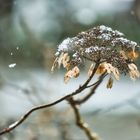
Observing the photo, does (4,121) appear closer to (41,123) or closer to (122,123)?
(41,123)

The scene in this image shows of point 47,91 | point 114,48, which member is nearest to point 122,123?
point 47,91

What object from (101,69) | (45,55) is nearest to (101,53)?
(101,69)

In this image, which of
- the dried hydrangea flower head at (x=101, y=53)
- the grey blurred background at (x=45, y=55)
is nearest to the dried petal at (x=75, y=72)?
the dried hydrangea flower head at (x=101, y=53)

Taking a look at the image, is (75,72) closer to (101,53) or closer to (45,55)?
(101,53)

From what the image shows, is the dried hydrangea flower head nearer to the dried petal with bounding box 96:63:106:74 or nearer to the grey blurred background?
the dried petal with bounding box 96:63:106:74

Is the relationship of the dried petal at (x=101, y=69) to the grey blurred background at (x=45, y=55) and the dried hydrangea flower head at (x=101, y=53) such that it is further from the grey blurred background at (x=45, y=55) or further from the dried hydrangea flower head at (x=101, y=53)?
the grey blurred background at (x=45, y=55)
